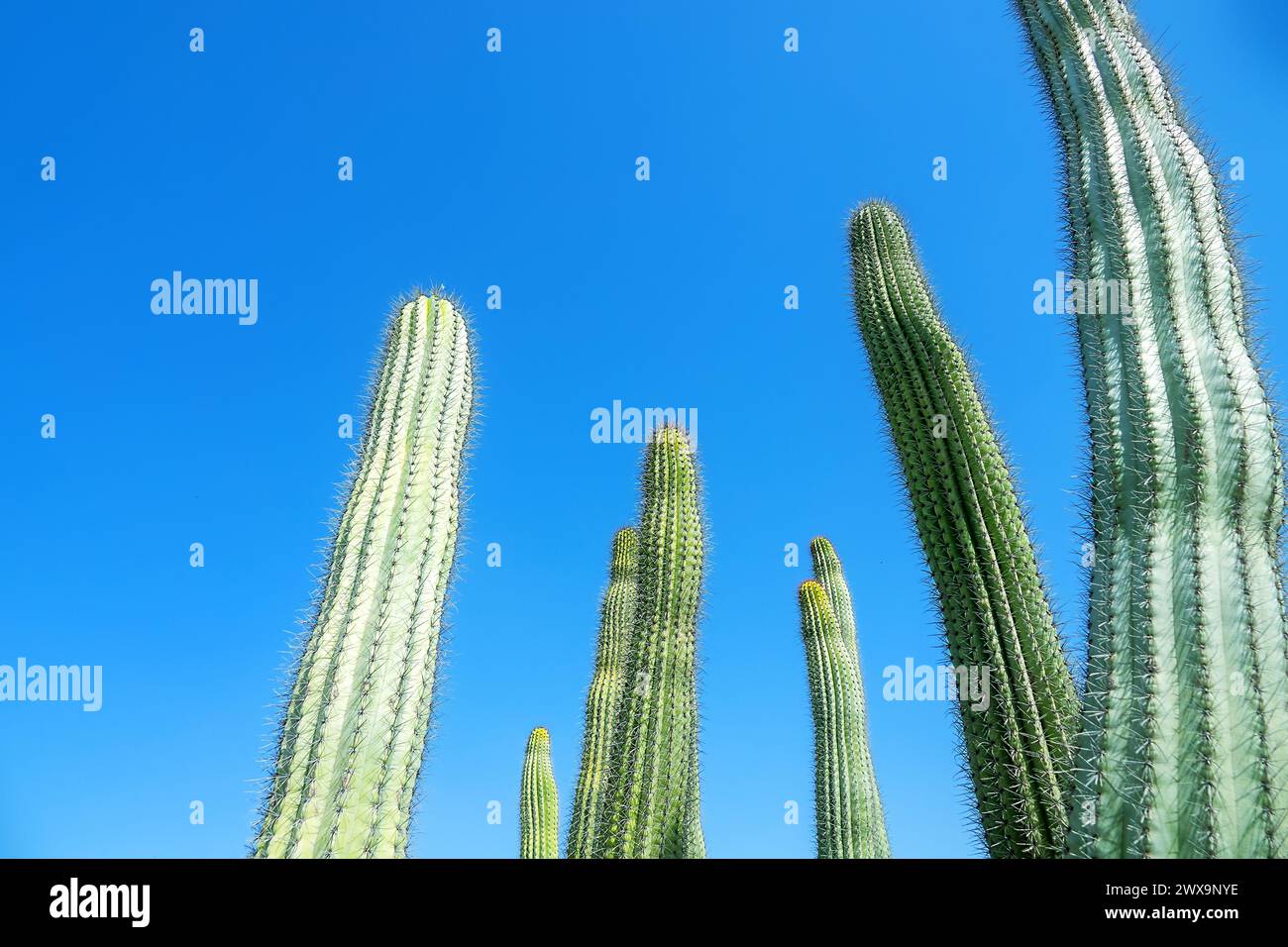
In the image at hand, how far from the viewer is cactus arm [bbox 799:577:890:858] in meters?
6.43

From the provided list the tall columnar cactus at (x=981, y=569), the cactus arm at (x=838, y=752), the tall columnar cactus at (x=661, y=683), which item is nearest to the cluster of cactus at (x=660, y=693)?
the tall columnar cactus at (x=661, y=683)

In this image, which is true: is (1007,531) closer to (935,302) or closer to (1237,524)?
(1237,524)

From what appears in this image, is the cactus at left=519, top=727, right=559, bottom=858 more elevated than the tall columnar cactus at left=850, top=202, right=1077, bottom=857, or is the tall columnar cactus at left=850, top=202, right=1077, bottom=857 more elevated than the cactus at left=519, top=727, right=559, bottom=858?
the tall columnar cactus at left=850, top=202, right=1077, bottom=857

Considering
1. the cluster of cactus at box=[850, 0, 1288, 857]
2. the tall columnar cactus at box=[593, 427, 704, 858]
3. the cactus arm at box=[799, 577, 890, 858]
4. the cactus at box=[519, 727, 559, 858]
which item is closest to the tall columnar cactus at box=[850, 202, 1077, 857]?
the cluster of cactus at box=[850, 0, 1288, 857]

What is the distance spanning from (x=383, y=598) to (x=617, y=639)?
398 cm

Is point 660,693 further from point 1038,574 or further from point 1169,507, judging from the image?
point 1169,507

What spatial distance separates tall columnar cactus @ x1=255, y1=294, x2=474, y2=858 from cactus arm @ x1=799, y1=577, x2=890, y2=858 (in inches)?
160

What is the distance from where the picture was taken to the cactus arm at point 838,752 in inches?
253

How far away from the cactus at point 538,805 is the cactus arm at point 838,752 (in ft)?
9.92

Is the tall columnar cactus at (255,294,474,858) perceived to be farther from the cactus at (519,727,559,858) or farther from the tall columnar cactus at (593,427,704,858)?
the cactus at (519,727,559,858)

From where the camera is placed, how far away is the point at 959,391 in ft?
14.5

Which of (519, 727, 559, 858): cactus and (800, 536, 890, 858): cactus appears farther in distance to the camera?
(519, 727, 559, 858): cactus

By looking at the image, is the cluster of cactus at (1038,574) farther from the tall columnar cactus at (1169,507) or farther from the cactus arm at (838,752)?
the cactus arm at (838,752)
